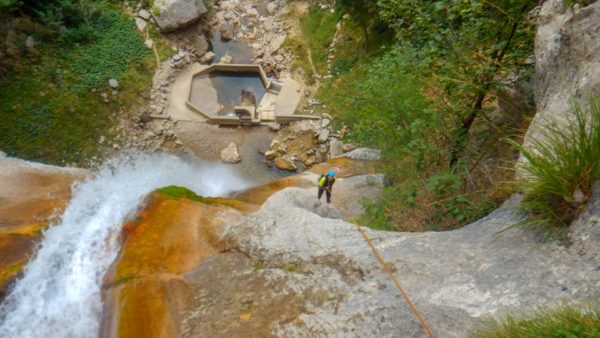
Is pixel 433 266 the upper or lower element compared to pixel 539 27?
lower

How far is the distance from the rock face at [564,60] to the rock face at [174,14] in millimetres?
20509

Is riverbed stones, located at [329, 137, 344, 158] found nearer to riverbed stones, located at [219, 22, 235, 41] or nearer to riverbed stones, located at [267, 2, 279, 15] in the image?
riverbed stones, located at [219, 22, 235, 41]

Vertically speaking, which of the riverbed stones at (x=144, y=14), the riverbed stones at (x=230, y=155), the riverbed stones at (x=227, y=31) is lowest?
the riverbed stones at (x=230, y=155)

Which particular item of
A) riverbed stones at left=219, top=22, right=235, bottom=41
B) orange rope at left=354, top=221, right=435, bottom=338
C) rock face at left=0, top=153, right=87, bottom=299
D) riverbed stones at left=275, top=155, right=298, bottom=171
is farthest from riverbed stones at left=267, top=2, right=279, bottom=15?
orange rope at left=354, top=221, right=435, bottom=338

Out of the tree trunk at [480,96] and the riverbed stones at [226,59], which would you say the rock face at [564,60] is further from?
the riverbed stones at [226,59]

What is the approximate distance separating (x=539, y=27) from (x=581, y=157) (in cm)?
280

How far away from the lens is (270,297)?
595 cm

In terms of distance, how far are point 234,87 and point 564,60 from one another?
1849 centimetres

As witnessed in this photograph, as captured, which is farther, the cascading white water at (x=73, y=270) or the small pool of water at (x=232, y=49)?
the small pool of water at (x=232, y=49)

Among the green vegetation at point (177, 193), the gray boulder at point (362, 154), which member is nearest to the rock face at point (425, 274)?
the green vegetation at point (177, 193)

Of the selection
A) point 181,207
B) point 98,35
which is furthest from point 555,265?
point 98,35

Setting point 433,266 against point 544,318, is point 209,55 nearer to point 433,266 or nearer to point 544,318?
point 433,266

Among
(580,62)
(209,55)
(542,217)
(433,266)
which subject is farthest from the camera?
(209,55)

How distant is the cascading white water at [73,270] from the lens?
7.47 m
